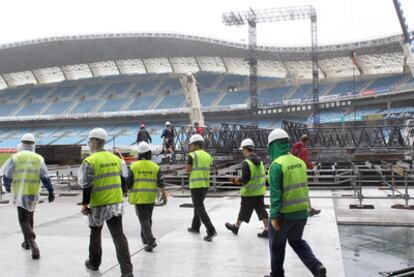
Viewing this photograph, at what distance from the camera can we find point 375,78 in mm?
50250

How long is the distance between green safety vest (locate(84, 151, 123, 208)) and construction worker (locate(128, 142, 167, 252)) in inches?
52.8

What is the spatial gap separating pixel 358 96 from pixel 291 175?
4228 cm

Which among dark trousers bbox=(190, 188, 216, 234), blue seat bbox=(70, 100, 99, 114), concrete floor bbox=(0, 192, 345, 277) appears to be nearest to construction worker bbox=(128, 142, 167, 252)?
concrete floor bbox=(0, 192, 345, 277)

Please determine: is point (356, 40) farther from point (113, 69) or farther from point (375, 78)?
point (113, 69)

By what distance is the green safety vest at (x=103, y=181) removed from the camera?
5.30 metres

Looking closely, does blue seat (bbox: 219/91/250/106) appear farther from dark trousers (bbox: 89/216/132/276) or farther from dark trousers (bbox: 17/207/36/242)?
dark trousers (bbox: 89/216/132/276)

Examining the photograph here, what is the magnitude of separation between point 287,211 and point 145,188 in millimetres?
2512

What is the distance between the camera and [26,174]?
6.58 metres

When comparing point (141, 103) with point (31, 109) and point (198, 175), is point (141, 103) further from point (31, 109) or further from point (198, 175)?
point (198, 175)

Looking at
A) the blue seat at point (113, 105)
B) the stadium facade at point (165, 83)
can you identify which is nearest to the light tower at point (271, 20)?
the stadium facade at point (165, 83)

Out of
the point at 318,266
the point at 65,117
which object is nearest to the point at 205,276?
the point at 318,266

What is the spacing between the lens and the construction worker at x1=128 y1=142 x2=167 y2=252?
6.76m

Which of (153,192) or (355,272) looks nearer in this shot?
(355,272)

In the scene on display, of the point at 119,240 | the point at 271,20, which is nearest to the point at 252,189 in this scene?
the point at 119,240
